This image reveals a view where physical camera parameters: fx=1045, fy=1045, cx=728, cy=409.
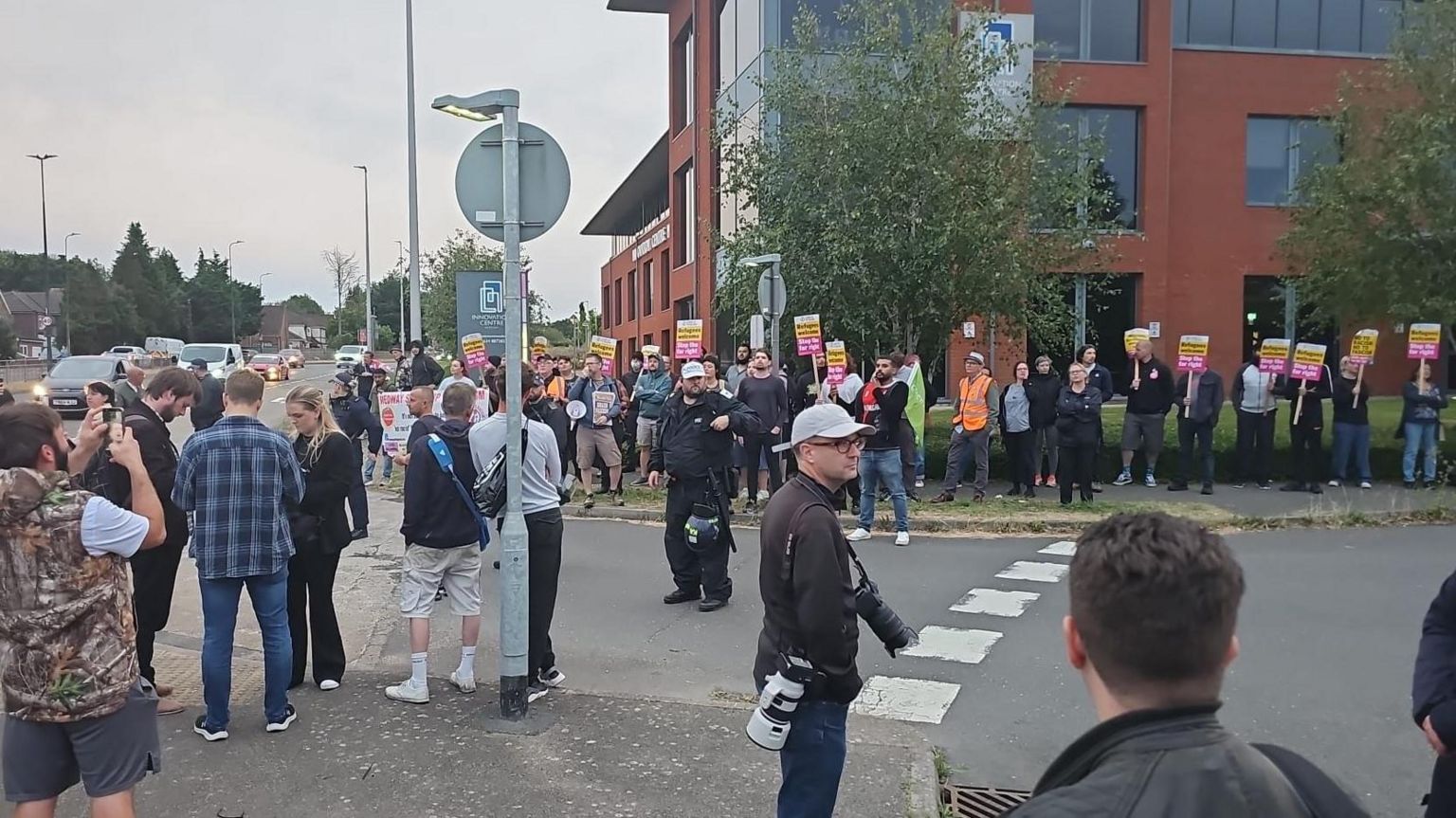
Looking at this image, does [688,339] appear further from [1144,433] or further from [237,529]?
[237,529]

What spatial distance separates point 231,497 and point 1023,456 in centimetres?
1085

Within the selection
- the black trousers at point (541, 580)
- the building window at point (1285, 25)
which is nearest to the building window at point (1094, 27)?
the building window at point (1285, 25)

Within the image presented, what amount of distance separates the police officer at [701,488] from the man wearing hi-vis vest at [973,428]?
5.43 metres

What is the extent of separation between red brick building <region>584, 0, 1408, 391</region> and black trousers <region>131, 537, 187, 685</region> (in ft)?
70.2

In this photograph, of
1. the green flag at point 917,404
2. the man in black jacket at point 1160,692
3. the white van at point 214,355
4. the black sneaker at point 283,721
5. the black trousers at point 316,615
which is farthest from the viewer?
the white van at point 214,355

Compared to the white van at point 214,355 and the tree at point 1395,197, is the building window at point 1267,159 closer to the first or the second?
the tree at point 1395,197

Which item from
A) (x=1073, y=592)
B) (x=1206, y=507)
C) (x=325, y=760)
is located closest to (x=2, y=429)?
(x=325, y=760)

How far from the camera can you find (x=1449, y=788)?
9.13 feet

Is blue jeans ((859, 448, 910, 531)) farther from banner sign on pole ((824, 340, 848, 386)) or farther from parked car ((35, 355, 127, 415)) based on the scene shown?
parked car ((35, 355, 127, 415))

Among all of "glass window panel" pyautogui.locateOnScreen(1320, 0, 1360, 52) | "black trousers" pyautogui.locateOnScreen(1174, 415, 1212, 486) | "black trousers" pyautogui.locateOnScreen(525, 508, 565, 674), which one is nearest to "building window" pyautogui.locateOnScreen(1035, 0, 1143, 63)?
"glass window panel" pyautogui.locateOnScreen(1320, 0, 1360, 52)

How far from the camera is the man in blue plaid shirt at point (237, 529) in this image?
5.15 metres

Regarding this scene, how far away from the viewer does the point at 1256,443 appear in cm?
1527

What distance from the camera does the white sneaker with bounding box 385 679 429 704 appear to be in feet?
19.1

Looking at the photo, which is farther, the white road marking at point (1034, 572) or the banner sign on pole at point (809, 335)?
the banner sign on pole at point (809, 335)
